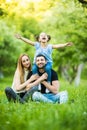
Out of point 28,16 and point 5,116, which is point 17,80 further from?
point 28,16

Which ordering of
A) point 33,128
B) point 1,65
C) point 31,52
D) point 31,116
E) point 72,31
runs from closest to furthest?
point 33,128
point 31,116
point 72,31
point 1,65
point 31,52

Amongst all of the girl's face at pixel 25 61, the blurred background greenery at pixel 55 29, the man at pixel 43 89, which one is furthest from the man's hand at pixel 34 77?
the blurred background greenery at pixel 55 29

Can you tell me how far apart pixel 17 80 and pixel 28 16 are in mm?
54714

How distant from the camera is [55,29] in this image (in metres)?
41.9

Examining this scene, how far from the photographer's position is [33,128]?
4.81 metres

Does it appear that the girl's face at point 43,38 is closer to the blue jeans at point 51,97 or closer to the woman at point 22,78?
the woman at point 22,78

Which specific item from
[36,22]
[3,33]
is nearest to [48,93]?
[3,33]

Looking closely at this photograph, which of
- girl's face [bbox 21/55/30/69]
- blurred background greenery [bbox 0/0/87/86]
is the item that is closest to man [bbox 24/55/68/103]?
girl's face [bbox 21/55/30/69]

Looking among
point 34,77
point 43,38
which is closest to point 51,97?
point 34,77

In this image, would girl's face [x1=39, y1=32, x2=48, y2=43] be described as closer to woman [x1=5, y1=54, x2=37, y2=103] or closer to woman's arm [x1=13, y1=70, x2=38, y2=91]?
woman [x1=5, y1=54, x2=37, y2=103]

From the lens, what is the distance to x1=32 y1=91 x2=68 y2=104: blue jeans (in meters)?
9.57

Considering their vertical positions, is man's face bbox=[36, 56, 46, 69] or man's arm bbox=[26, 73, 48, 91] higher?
man's face bbox=[36, 56, 46, 69]

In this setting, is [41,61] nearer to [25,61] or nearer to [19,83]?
[25,61]

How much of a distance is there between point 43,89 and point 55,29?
31988 mm
